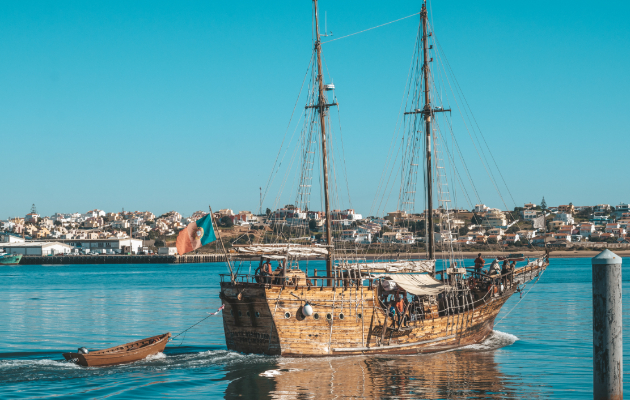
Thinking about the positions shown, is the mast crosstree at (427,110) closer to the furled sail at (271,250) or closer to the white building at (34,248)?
the furled sail at (271,250)

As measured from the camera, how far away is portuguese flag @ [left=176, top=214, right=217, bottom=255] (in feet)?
69.4

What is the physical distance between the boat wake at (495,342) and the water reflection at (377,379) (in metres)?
3.17

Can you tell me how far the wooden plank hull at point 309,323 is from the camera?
22.5 metres

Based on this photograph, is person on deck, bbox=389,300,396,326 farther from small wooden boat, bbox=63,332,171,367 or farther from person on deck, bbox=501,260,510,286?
small wooden boat, bbox=63,332,171,367

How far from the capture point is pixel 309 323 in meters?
22.8

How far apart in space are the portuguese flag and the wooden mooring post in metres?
12.6

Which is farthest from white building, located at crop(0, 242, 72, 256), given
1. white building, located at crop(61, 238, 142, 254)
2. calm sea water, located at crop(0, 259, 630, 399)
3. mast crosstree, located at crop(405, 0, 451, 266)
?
mast crosstree, located at crop(405, 0, 451, 266)

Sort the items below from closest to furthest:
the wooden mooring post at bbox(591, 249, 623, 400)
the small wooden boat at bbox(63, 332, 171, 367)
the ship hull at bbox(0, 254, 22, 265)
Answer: the wooden mooring post at bbox(591, 249, 623, 400) < the small wooden boat at bbox(63, 332, 171, 367) < the ship hull at bbox(0, 254, 22, 265)

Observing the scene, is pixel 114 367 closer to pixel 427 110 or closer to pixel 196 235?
Answer: pixel 196 235

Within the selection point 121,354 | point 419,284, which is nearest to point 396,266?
point 419,284

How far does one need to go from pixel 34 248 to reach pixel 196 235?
160 m

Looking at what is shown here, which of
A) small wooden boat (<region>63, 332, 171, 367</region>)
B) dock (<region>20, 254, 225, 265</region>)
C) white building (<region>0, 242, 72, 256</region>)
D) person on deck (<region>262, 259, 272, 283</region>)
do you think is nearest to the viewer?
small wooden boat (<region>63, 332, 171, 367</region>)

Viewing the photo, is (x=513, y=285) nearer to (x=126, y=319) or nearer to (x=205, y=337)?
(x=205, y=337)

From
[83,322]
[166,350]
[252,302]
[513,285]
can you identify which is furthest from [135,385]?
[83,322]
